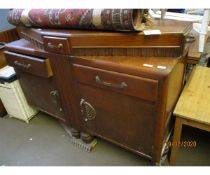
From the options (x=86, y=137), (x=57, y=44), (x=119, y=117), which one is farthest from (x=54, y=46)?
(x=86, y=137)

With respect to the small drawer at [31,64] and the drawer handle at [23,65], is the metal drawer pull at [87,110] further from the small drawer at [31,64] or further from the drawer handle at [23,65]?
the drawer handle at [23,65]

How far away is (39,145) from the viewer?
1.39m

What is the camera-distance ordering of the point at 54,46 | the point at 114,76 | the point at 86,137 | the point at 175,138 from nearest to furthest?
1. the point at 114,76
2. the point at 54,46
3. the point at 175,138
4. the point at 86,137

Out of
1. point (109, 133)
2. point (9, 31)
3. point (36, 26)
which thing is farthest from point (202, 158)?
point (9, 31)

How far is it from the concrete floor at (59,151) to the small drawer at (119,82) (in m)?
0.56

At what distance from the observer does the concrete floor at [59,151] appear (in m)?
1.22

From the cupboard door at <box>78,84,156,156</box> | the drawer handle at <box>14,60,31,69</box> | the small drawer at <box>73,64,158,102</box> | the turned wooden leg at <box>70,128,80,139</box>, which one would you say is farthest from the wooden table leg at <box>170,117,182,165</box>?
the drawer handle at <box>14,60,31,69</box>

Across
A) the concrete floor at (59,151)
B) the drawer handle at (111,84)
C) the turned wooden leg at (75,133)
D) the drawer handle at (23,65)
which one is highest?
the drawer handle at (23,65)

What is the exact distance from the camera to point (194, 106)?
978 mm

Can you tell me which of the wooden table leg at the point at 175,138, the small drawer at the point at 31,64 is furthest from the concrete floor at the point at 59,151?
the small drawer at the point at 31,64

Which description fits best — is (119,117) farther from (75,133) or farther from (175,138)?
(75,133)

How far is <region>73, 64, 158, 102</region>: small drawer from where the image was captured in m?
0.78

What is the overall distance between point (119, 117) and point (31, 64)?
564mm
